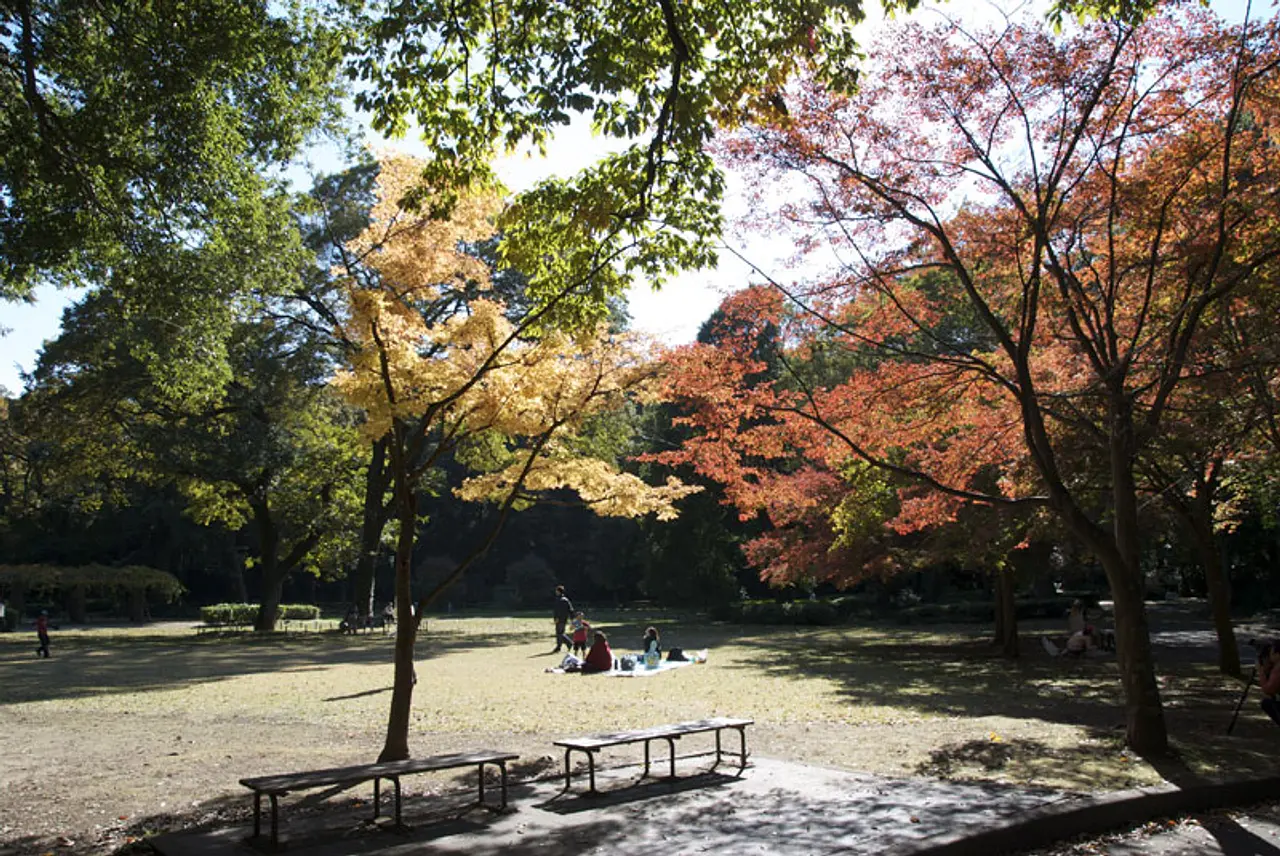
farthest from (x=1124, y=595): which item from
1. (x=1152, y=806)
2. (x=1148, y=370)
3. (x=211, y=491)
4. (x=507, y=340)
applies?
(x=211, y=491)

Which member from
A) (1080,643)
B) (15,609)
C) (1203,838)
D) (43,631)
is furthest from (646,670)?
(15,609)

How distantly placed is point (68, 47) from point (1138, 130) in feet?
34.4

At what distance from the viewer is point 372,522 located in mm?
29234

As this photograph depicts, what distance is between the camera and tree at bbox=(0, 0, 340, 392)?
8.70m

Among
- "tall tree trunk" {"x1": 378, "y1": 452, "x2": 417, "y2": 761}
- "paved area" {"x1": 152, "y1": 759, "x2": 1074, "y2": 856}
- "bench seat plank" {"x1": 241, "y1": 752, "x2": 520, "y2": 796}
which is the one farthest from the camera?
"tall tree trunk" {"x1": 378, "y1": 452, "x2": 417, "y2": 761}

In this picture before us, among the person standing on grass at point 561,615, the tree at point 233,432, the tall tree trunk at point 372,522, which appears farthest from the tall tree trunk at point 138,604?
the person standing on grass at point 561,615

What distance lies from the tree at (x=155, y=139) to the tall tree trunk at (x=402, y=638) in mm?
3767

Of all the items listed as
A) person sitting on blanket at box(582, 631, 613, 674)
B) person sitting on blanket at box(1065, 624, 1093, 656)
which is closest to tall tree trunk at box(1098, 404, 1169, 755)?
person sitting on blanket at box(1065, 624, 1093, 656)

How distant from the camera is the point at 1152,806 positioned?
6387 millimetres

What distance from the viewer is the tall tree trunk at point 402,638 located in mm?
8305

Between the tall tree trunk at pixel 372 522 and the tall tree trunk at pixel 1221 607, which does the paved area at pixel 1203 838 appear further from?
the tall tree trunk at pixel 372 522

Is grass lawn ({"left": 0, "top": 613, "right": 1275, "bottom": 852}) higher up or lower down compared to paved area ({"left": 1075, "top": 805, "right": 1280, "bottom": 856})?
higher up

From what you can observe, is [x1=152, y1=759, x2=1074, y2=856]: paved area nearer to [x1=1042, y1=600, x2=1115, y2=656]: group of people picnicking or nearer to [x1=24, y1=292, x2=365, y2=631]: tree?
[x1=1042, y1=600, x2=1115, y2=656]: group of people picnicking

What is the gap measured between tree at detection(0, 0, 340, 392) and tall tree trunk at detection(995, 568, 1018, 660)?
630 inches
